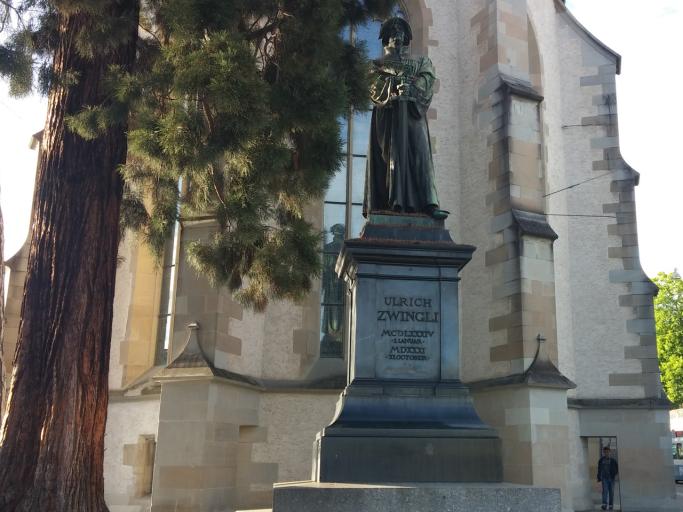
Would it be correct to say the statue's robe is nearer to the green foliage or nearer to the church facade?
the church facade

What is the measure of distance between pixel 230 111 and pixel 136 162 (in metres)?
2.04

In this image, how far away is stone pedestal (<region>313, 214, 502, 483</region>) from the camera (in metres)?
5.20

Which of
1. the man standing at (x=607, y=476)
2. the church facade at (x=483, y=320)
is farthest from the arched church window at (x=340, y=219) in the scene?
the man standing at (x=607, y=476)

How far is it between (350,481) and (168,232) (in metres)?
4.33

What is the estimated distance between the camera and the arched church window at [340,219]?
1178 centimetres

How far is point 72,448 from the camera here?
718cm

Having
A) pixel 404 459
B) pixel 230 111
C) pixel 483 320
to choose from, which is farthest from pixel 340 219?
pixel 404 459

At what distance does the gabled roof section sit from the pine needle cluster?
23.3ft

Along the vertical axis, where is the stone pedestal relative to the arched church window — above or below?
below

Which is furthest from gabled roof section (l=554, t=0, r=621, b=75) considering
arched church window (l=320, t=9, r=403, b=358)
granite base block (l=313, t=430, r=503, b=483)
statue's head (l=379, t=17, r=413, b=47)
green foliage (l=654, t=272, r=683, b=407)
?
green foliage (l=654, t=272, r=683, b=407)

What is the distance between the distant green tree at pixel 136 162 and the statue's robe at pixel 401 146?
1.38 m

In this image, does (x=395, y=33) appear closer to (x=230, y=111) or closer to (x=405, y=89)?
(x=405, y=89)

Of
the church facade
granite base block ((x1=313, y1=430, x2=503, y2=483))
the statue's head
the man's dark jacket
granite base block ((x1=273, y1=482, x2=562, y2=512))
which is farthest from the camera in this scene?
the man's dark jacket

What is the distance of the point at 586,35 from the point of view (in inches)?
594
